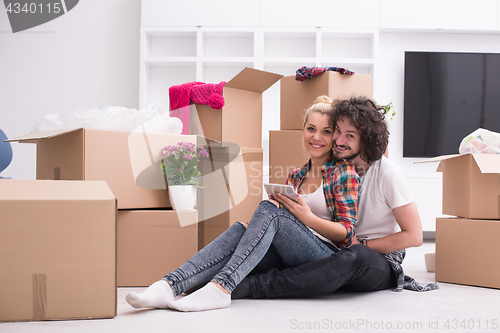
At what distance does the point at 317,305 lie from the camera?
3.88 ft

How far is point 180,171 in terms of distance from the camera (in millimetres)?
1514

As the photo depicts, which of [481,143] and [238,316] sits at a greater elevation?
[481,143]

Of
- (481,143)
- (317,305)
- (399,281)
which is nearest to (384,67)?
(481,143)

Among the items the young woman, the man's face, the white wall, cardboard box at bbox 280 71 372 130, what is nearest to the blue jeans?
the young woman

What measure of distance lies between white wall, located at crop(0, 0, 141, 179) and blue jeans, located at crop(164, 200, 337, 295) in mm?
2068

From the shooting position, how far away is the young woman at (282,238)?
1105 millimetres

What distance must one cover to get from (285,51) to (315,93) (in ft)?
3.98

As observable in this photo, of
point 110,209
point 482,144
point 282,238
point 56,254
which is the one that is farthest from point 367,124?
point 56,254

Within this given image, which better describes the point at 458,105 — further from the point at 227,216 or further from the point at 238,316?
the point at 238,316

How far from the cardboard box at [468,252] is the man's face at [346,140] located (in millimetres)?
544

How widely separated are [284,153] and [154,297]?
1.08 metres

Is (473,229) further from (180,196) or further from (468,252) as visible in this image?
(180,196)

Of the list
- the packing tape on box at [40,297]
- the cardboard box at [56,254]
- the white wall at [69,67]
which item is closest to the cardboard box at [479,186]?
the cardboard box at [56,254]

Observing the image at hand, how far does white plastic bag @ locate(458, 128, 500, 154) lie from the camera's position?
1506 millimetres
